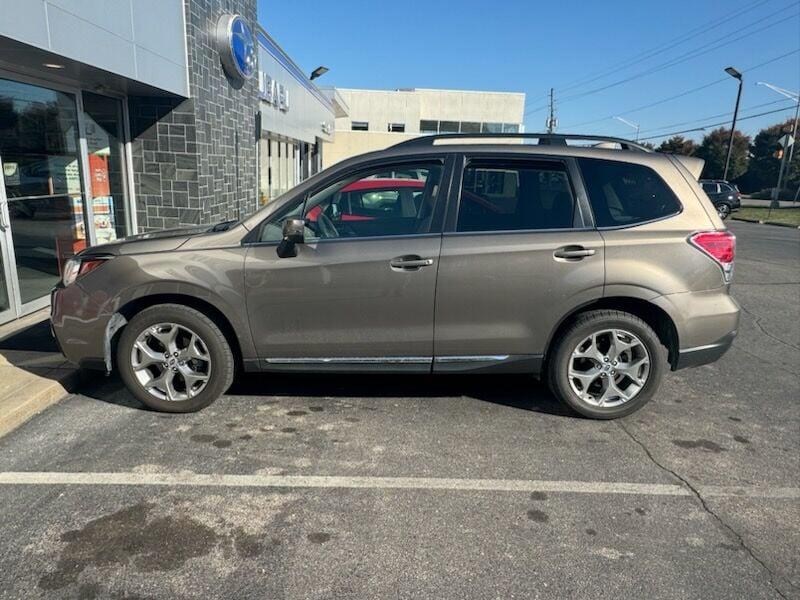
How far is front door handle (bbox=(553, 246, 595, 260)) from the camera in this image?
3.92 meters

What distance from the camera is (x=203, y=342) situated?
4.02 metres

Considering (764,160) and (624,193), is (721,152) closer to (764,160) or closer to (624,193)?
(764,160)

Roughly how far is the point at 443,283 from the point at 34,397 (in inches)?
119

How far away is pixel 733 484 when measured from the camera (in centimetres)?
340

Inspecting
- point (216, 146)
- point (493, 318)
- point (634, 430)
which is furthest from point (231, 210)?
point (634, 430)

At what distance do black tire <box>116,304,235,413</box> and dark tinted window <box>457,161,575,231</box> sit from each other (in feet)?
6.16

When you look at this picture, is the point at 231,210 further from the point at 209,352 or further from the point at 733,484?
the point at 733,484

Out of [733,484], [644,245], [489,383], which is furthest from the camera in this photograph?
[489,383]

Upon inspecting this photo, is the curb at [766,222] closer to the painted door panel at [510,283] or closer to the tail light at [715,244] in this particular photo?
the tail light at [715,244]

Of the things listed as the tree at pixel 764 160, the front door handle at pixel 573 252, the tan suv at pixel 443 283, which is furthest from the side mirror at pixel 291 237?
the tree at pixel 764 160

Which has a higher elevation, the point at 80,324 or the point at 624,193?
the point at 624,193

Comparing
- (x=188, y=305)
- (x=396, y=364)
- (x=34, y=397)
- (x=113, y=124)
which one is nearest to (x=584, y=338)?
(x=396, y=364)

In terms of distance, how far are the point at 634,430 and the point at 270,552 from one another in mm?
2672

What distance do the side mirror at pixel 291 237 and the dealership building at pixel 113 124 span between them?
2976mm
